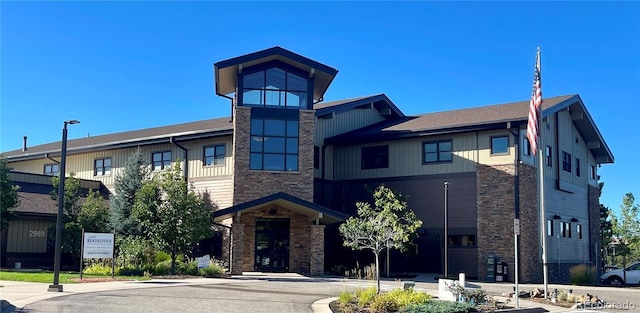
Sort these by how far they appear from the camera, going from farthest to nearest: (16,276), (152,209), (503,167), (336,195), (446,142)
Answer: (336,195), (446,142), (503,167), (152,209), (16,276)

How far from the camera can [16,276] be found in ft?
80.1

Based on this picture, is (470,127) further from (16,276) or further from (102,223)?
(16,276)

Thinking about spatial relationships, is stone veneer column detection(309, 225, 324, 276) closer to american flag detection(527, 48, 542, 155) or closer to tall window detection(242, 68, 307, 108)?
tall window detection(242, 68, 307, 108)

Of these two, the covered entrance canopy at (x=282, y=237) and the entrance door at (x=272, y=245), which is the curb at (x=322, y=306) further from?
the entrance door at (x=272, y=245)

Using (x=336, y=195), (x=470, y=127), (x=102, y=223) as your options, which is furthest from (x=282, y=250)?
(x=470, y=127)

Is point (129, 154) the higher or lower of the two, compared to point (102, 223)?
higher

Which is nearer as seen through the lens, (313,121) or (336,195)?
(313,121)

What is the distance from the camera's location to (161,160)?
3678cm

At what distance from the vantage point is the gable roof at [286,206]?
29766 mm

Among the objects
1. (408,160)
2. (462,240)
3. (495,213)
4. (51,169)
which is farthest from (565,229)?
(51,169)

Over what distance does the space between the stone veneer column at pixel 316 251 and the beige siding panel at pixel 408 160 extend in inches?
246

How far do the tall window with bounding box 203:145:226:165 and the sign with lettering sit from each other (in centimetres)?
933

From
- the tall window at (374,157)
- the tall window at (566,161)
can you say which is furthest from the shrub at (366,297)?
the tall window at (566,161)

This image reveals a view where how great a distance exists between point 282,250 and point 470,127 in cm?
1107
